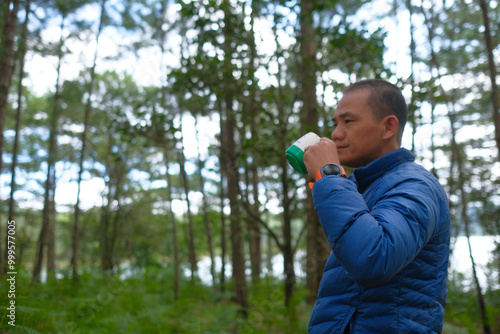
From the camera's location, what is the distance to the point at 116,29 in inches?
489

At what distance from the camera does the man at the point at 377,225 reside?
3.59ft

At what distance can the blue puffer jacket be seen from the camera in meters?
1.08

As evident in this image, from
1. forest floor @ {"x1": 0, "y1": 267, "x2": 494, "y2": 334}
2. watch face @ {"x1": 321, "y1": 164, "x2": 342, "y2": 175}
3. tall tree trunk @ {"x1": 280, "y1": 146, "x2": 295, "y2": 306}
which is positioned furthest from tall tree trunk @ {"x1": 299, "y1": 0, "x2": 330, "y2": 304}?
watch face @ {"x1": 321, "y1": 164, "x2": 342, "y2": 175}

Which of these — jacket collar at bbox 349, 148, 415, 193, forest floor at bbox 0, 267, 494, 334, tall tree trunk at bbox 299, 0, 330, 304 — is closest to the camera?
jacket collar at bbox 349, 148, 415, 193

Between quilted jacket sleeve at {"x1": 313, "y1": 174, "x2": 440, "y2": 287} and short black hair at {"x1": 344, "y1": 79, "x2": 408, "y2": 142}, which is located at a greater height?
short black hair at {"x1": 344, "y1": 79, "x2": 408, "y2": 142}

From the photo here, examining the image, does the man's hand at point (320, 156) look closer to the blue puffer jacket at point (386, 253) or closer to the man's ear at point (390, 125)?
the blue puffer jacket at point (386, 253)

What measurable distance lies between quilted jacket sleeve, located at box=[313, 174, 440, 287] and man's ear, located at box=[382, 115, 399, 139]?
27 cm

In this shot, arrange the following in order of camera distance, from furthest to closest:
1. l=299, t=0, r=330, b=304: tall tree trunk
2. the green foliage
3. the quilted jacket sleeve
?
the green foliage
l=299, t=0, r=330, b=304: tall tree trunk
the quilted jacket sleeve

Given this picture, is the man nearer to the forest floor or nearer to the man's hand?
the man's hand

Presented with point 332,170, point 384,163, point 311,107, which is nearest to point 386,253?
point 332,170

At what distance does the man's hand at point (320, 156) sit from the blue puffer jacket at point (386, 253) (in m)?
0.11

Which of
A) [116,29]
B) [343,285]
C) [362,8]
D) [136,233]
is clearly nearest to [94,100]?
[116,29]

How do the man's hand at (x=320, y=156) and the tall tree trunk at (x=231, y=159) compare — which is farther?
the tall tree trunk at (x=231, y=159)

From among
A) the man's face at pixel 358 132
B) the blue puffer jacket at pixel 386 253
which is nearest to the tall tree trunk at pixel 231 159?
the man's face at pixel 358 132
